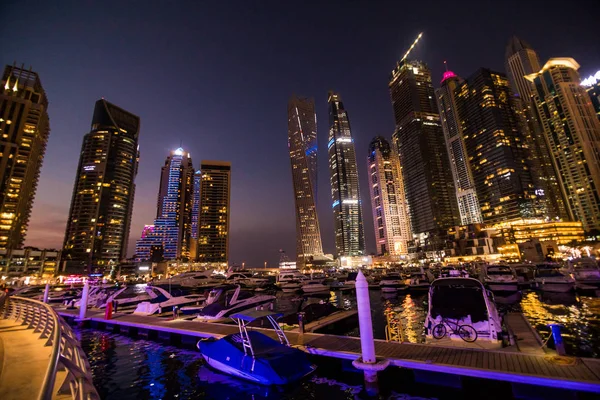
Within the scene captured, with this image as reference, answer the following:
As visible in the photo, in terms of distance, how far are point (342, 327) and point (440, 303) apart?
875 cm

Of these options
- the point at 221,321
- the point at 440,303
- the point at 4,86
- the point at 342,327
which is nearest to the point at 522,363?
the point at 440,303

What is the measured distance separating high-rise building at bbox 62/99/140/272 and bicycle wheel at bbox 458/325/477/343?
6631 inches

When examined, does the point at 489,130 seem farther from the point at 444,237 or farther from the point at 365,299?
the point at 365,299

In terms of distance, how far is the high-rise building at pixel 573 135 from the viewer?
146 m

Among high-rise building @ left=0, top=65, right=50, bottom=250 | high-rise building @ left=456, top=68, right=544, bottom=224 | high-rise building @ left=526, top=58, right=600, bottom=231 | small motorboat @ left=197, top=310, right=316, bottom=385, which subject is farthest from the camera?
high-rise building @ left=456, top=68, right=544, bottom=224

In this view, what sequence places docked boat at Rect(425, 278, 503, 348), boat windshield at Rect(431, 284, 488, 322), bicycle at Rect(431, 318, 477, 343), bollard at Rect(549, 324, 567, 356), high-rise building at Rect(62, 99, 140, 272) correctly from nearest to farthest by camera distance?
bollard at Rect(549, 324, 567, 356)
docked boat at Rect(425, 278, 503, 348)
bicycle at Rect(431, 318, 477, 343)
boat windshield at Rect(431, 284, 488, 322)
high-rise building at Rect(62, 99, 140, 272)

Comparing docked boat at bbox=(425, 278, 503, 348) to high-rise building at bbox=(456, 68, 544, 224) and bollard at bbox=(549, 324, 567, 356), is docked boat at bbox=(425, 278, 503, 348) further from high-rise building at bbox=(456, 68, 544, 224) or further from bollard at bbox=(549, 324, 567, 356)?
high-rise building at bbox=(456, 68, 544, 224)

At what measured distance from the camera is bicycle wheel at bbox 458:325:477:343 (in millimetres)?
11540

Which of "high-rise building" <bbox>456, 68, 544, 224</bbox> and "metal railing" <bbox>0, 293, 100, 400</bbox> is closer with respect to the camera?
"metal railing" <bbox>0, 293, 100, 400</bbox>

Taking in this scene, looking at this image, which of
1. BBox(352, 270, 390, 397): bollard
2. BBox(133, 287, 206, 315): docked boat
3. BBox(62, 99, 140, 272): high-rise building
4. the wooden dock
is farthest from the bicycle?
BBox(62, 99, 140, 272): high-rise building

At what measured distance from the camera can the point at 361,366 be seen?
376 inches

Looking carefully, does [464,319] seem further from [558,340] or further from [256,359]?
[256,359]

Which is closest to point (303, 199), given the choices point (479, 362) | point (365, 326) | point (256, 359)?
point (256, 359)

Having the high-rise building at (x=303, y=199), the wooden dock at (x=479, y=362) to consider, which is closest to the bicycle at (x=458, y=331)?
the wooden dock at (x=479, y=362)
